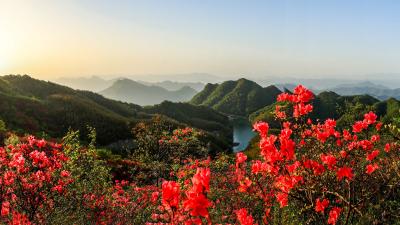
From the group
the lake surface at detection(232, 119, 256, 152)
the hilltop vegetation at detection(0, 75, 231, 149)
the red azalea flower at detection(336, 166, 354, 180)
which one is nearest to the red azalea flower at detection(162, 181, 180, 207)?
the red azalea flower at detection(336, 166, 354, 180)

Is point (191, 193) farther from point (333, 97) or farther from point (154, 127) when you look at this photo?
point (333, 97)

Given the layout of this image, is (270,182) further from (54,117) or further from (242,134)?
(242,134)

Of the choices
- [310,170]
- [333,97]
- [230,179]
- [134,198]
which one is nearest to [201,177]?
[310,170]

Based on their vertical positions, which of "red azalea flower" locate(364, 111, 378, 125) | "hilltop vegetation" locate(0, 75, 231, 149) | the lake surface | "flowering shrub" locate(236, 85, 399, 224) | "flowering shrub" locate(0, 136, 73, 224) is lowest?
the lake surface

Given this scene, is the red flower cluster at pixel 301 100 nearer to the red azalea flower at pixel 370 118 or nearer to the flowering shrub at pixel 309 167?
the flowering shrub at pixel 309 167

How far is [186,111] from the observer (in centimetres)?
16238

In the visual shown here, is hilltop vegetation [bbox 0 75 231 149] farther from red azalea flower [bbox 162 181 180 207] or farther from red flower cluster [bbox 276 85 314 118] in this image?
red azalea flower [bbox 162 181 180 207]

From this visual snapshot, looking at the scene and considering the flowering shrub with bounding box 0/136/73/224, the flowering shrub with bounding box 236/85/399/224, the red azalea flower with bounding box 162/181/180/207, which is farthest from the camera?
the flowering shrub with bounding box 0/136/73/224

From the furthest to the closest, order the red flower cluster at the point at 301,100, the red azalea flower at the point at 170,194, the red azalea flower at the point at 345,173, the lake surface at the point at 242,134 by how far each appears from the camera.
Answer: the lake surface at the point at 242,134
the red flower cluster at the point at 301,100
the red azalea flower at the point at 345,173
the red azalea flower at the point at 170,194

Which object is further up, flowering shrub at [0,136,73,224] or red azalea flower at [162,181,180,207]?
red azalea flower at [162,181,180,207]

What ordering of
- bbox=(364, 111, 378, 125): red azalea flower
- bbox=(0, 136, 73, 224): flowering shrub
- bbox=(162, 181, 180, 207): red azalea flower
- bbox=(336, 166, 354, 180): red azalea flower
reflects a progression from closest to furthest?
bbox=(162, 181, 180, 207): red azalea flower
bbox=(336, 166, 354, 180): red azalea flower
bbox=(364, 111, 378, 125): red azalea flower
bbox=(0, 136, 73, 224): flowering shrub

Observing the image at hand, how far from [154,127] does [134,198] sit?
1200 cm

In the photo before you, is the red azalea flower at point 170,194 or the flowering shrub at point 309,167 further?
the flowering shrub at point 309,167

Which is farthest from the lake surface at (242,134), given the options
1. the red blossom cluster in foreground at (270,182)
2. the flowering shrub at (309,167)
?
the flowering shrub at (309,167)
